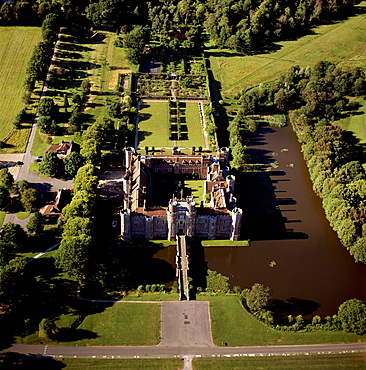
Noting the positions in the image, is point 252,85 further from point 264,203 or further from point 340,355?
point 340,355

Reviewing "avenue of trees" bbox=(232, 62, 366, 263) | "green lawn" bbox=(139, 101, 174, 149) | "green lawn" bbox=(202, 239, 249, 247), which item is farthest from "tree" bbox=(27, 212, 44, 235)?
"avenue of trees" bbox=(232, 62, 366, 263)

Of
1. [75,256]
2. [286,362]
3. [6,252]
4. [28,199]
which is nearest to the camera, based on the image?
[286,362]

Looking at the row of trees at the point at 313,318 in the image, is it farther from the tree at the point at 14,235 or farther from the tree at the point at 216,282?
the tree at the point at 14,235

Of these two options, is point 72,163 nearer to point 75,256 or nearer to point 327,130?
point 75,256

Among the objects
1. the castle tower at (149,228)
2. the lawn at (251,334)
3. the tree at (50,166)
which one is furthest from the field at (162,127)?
the lawn at (251,334)

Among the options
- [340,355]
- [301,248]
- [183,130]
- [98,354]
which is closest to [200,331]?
[98,354]

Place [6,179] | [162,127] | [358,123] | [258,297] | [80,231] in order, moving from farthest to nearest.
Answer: [358,123] < [162,127] < [6,179] < [80,231] < [258,297]

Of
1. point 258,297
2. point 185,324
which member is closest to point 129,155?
point 185,324
